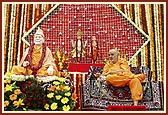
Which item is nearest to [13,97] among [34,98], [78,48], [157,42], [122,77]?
[34,98]

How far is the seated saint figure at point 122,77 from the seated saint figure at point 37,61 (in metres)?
0.67

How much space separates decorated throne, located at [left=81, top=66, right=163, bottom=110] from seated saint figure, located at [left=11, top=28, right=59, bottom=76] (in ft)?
1.55

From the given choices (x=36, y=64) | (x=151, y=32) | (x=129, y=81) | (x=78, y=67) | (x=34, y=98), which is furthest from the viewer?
(x=151, y=32)

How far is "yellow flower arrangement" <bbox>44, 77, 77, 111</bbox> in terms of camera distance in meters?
9.86

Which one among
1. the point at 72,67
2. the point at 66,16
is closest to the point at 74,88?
the point at 72,67

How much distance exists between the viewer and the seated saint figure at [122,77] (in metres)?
9.96

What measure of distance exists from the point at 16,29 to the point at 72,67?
893 mm

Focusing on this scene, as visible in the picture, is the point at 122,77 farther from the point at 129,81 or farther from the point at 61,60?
the point at 61,60

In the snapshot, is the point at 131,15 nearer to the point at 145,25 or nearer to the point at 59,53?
the point at 145,25

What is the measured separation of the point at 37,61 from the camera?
10133 millimetres

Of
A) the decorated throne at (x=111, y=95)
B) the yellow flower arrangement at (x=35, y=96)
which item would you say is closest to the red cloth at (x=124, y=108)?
the decorated throne at (x=111, y=95)

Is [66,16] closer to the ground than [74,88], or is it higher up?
higher up

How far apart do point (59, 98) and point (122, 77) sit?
0.85 m

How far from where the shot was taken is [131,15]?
10.4 metres
